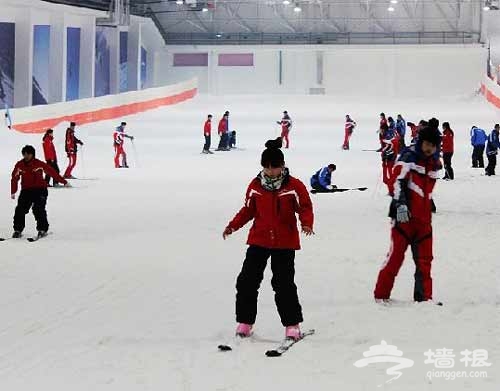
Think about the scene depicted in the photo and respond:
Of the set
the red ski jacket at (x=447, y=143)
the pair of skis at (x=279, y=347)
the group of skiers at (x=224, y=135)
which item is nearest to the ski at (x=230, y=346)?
the pair of skis at (x=279, y=347)

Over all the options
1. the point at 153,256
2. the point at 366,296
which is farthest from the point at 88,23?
the point at 366,296

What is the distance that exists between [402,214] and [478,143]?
1691cm

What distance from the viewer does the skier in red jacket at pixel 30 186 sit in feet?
40.9

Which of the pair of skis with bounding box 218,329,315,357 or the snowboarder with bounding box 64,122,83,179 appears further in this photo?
the snowboarder with bounding box 64,122,83,179

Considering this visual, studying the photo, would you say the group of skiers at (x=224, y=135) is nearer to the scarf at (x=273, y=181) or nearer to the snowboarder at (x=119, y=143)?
the snowboarder at (x=119, y=143)

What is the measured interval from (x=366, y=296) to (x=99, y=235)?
550 cm

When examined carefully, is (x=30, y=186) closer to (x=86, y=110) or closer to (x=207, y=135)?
(x=207, y=135)

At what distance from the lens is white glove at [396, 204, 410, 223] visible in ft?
24.7

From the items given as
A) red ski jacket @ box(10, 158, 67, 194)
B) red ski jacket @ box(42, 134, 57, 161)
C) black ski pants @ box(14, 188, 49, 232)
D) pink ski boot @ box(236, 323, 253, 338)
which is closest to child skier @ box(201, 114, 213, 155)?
red ski jacket @ box(42, 134, 57, 161)

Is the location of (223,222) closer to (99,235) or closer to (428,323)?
(99,235)

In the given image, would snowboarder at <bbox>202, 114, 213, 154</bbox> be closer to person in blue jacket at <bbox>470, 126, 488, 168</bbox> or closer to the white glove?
person in blue jacket at <bbox>470, 126, 488, 168</bbox>

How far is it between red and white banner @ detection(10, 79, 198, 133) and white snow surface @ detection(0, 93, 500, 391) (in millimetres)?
12608

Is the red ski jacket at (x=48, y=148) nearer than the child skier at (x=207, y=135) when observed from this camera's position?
Yes

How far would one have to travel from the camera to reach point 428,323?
287 inches
